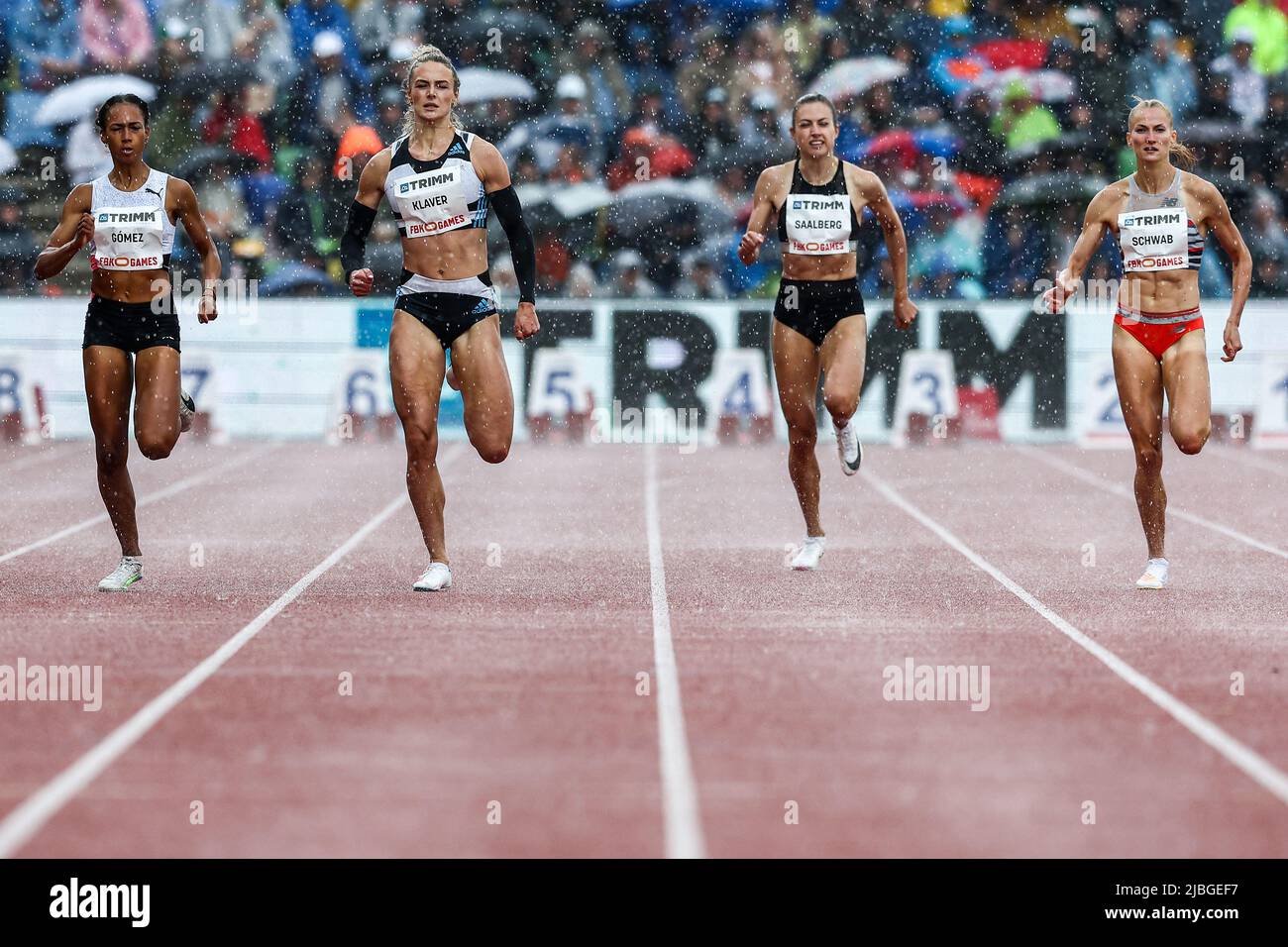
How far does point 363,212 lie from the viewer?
9.87m

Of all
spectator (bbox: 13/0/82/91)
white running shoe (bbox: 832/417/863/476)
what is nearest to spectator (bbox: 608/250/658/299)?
spectator (bbox: 13/0/82/91)

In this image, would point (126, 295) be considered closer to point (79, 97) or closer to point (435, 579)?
point (435, 579)

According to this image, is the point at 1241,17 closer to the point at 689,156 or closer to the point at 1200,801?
the point at 689,156

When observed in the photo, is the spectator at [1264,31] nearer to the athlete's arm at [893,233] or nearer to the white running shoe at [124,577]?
the athlete's arm at [893,233]

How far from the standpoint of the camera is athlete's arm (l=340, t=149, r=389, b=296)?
31.7ft

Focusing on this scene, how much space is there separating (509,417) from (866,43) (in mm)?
14222

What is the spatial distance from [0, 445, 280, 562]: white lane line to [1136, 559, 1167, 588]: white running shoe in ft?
19.6

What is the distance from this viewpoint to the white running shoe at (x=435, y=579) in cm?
980

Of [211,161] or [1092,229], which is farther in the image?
[211,161]

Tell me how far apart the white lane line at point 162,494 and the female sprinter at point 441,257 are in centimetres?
308

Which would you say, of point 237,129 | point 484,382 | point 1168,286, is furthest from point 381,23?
point 1168,286

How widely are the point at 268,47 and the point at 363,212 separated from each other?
43.2 feet

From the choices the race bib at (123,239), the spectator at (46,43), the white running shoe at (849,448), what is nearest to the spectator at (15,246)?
the spectator at (46,43)

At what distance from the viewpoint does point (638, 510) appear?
14.5m
